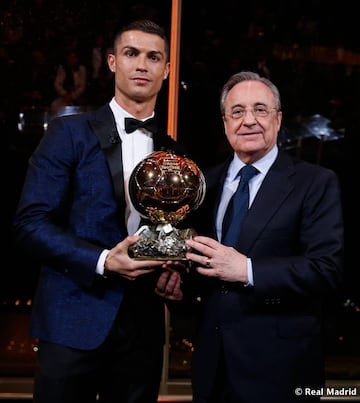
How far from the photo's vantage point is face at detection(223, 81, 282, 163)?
1.78m

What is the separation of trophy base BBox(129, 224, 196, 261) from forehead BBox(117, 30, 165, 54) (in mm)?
557

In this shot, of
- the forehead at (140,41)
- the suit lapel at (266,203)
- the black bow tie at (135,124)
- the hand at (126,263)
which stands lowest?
the hand at (126,263)

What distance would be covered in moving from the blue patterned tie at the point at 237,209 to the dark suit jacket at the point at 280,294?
3 centimetres

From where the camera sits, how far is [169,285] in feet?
5.76

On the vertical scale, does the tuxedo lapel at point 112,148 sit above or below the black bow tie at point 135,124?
below

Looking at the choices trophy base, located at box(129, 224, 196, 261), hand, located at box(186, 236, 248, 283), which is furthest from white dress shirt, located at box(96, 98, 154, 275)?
hand, located at box(186, 236, 248, 283)

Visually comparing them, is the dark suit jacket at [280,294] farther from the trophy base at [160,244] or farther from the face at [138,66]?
the face at [138,66]

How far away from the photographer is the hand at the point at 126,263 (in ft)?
5.13

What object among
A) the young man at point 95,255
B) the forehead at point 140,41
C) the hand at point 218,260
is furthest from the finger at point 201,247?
the forehead at point 140,41

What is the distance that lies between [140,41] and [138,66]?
3.3 inches

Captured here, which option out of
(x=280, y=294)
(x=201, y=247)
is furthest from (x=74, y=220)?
(x=280, y=294)

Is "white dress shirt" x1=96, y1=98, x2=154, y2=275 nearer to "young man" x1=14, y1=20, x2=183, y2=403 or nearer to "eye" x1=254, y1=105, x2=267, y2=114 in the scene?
"young man" x1=14, y1=20, x2=183, y2=403

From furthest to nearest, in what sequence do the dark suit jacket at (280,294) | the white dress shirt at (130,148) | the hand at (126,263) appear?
the white dress shirt at (130,148) → the dark suit jacket at (280,294) → the hand at (126,263)

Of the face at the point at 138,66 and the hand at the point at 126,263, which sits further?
the face at the point at 138,66
